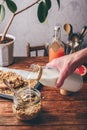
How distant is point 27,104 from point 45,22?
141 cm

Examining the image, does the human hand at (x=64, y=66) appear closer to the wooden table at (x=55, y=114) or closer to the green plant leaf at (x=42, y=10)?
the wooden table at (x=55, y=114)

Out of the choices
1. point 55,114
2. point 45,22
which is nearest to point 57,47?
point 55,114

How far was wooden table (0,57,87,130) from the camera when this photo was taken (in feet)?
4.27

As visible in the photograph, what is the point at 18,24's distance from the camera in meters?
2.57

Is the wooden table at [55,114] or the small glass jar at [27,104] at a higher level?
the small glass jar at [27,104]

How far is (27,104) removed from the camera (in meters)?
1.27

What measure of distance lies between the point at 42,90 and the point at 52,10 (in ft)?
3.70

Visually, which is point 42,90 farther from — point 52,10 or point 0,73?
point 52,10

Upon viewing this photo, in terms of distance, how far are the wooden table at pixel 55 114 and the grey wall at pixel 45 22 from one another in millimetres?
1077

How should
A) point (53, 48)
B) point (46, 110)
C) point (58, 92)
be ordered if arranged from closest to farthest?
point (46, 110) → point (58, 92) → point (53, 48)

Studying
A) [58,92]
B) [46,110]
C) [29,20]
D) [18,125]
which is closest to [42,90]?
[58,92]

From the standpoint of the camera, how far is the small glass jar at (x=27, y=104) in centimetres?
128

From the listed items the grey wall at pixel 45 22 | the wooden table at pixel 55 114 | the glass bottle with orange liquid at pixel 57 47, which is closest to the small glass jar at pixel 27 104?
the wooden table at pixel 55 114

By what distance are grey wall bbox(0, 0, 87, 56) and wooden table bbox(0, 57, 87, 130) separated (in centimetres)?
108
